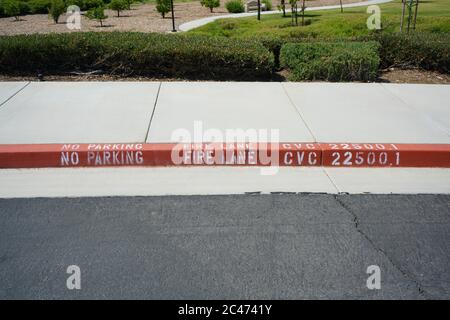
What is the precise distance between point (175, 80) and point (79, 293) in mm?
5931

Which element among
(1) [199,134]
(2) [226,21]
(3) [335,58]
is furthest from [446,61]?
(2) [226,21]

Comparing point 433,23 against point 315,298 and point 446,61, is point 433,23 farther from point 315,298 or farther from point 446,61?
point 315,298

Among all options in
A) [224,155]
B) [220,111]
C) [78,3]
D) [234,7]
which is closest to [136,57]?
[220,111]

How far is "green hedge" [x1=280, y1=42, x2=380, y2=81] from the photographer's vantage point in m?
8.75

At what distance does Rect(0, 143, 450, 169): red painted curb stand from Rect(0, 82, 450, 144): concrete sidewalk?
0.76 feet

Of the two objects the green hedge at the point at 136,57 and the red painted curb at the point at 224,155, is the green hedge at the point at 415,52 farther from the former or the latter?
the red painted curb at the point at 224,155

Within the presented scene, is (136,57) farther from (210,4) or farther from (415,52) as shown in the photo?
(210,4)

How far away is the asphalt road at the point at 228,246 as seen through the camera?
3674 mm

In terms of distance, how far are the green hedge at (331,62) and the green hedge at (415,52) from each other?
77 cm

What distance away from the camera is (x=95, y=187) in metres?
5.18

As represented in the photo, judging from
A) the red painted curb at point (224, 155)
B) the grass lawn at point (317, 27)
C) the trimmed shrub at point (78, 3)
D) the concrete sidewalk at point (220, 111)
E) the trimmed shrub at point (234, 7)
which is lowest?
the red painted curb at point (224, 155)

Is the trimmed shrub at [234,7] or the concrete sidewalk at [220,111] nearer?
the concrete sidewalk at [220,111]

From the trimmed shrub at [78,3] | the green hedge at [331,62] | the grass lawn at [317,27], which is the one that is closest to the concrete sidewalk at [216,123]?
the green hedge at [331,62]

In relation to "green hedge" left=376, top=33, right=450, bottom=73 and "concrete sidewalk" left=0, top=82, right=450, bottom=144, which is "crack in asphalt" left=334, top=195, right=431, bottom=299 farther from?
"green hedge" left=376, top=33, right=450, bottom=73
